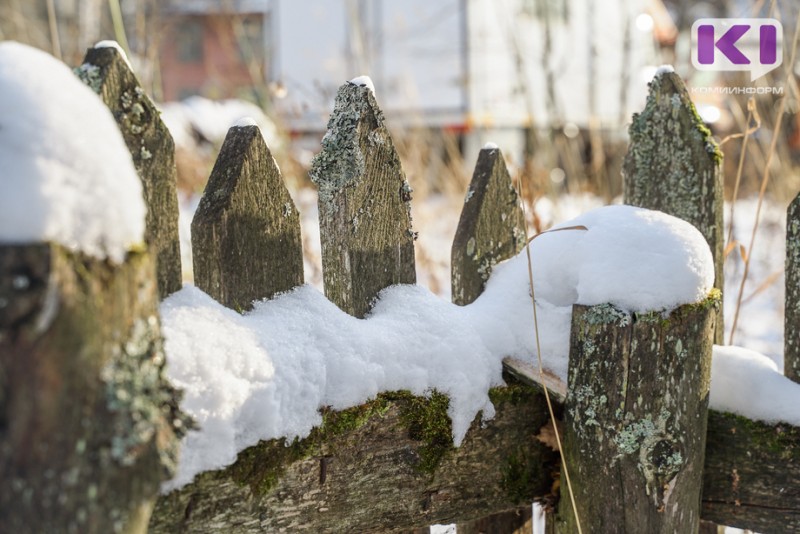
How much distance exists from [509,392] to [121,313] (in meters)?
0.75

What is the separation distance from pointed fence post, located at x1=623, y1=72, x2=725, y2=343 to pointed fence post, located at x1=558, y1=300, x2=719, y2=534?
0.35 metres

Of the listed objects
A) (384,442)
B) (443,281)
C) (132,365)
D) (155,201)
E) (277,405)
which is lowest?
(443,281)

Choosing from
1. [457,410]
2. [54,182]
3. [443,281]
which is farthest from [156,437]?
[443,281]

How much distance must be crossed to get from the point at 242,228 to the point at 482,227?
1.61 feet

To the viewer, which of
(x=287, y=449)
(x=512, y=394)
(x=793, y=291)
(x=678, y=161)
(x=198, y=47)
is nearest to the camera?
(x=287, y=449)

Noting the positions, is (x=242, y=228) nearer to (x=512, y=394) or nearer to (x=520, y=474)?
(x=512, y=394)

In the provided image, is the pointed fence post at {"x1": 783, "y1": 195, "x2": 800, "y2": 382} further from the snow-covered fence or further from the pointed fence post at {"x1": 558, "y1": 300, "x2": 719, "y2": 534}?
the snow-covered fence

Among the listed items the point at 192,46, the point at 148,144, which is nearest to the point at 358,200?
the point at 148,144

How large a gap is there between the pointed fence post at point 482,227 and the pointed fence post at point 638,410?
25 cm

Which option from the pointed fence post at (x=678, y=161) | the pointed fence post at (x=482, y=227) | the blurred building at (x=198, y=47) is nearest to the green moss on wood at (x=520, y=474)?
the pointed fence post at (x=482, y=227)

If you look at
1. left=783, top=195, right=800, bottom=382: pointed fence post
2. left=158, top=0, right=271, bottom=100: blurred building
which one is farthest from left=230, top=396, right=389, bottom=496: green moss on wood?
left=158, top=0, right=271, bottom=100: blurred building

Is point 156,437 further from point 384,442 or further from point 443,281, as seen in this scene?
point 443,281

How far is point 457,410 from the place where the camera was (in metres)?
1.11

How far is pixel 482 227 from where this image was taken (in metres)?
1.33
